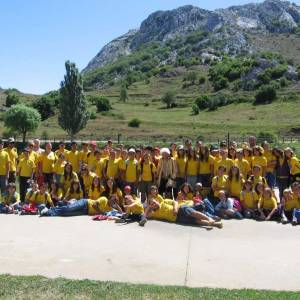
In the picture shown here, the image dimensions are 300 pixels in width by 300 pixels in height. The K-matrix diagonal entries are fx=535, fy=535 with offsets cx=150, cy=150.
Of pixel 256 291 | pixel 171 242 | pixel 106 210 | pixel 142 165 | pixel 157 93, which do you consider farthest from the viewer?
pixel 157 93

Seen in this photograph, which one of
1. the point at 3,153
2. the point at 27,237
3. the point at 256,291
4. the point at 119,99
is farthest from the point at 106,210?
the point at 119,99

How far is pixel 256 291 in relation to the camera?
7105 millimetres

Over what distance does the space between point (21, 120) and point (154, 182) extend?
41.7 metres

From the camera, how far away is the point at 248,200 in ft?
40.5

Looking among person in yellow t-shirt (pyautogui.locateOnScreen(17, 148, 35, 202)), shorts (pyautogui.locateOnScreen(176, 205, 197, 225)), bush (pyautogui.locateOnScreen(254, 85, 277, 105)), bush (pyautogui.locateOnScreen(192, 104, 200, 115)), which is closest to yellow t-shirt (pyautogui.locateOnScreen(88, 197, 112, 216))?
shorts (pyautogui.locateOnScreen(176, 205, 197, 225))

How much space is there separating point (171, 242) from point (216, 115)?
70139mm

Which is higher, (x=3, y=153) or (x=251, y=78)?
(x=251, y=78)

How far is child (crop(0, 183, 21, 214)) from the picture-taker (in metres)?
12.8

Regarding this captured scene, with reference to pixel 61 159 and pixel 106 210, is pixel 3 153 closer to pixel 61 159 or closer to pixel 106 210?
pixel 61 159

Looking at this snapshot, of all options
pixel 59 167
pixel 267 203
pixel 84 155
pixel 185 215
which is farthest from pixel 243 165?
pixel 59 167

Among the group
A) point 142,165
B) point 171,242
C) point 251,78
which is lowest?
point 171,242

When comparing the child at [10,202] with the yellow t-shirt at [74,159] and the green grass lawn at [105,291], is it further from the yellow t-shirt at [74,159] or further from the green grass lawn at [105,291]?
the green grass lawn at [105,291]

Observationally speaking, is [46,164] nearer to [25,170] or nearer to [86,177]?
[25,170]

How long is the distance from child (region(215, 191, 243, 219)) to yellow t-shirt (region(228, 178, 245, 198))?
1.61ft
